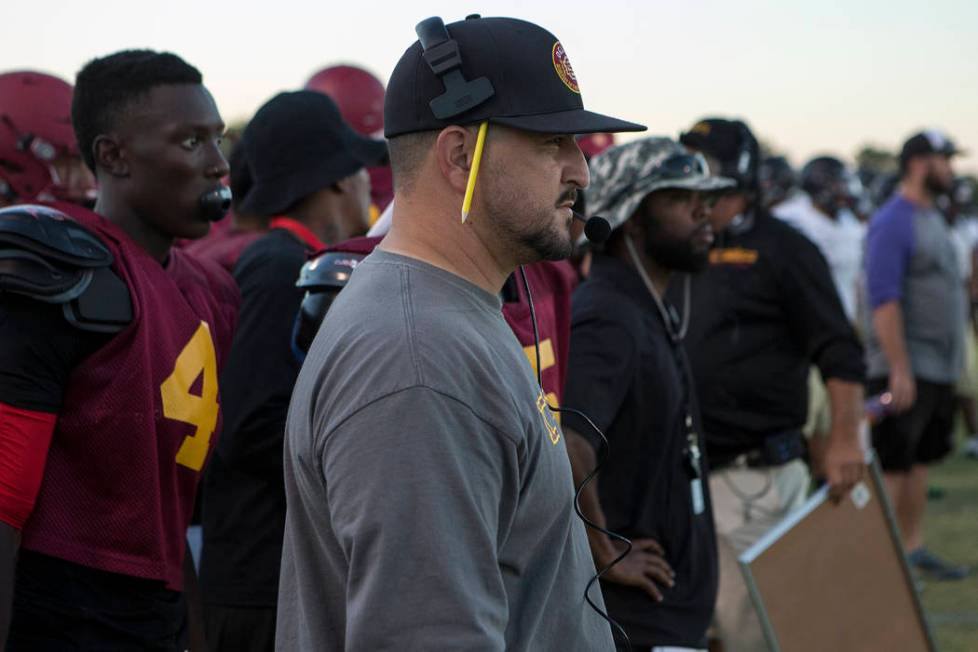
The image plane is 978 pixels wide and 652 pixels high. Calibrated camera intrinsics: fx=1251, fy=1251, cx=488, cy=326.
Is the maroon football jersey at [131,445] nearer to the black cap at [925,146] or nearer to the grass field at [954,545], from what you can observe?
the grass field at [954,545]

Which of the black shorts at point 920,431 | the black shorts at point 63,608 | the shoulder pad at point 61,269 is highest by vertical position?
the shoulder pad at point 61,269

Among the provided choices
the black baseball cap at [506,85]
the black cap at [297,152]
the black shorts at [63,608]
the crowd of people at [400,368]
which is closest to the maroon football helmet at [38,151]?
the crowd of people at [400,368]

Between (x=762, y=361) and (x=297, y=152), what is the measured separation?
2.34 m

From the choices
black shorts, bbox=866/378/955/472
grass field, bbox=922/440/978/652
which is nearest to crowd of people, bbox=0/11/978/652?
grass field, bbox=922/440/978/652

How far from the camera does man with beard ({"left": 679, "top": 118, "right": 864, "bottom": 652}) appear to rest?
5113 millimetres

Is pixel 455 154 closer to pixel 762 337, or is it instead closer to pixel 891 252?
pixel 762 337

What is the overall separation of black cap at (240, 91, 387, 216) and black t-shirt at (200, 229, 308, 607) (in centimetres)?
38

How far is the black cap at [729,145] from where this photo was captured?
5527 millimetres

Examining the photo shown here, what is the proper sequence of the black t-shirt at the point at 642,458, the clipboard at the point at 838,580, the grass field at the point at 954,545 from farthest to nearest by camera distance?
the grass field at the point at 954,545
the clipboard at the point at 838,580
the black t-shirt at the point at 642,458

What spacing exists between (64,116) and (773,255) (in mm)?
2908

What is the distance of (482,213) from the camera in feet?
6.29

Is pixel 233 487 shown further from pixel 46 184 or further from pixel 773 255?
pixel 773 255

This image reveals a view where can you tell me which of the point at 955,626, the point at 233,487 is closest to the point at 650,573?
the point at 233,487

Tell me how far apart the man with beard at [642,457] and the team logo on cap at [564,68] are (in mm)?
1529
